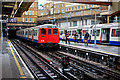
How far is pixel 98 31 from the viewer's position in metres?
23.1

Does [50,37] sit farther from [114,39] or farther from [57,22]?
[57,22]

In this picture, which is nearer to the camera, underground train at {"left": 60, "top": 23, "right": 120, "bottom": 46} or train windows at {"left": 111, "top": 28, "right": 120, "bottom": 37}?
train windows at {"left": 111, "top": 28, "right": 120, "bottom": 37}

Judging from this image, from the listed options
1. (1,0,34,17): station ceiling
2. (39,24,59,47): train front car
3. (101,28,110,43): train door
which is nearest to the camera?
(1,0,34,17): station ceiling

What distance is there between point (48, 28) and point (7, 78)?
12203 millimetres

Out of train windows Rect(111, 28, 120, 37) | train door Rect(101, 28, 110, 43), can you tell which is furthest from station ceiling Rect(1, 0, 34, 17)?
train door Rect(101, 28, 110, 43)

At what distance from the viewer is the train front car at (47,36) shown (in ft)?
60.4

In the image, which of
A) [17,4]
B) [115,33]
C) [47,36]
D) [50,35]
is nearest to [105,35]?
[115,33]

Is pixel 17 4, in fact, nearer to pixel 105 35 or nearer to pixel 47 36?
pixel 47 36

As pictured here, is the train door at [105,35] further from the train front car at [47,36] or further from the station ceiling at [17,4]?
the station ceiling at [17,4]

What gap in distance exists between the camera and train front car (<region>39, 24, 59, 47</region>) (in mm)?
18406

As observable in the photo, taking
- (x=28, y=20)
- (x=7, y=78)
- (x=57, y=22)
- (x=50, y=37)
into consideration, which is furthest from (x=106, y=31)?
(x=28, y=20)

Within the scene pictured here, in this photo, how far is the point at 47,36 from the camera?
18547 millimetres

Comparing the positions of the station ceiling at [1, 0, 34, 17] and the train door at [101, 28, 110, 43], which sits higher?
the station ceiling at [1, 0, 34, 17]

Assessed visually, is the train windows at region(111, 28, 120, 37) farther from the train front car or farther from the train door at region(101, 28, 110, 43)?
the train front car
